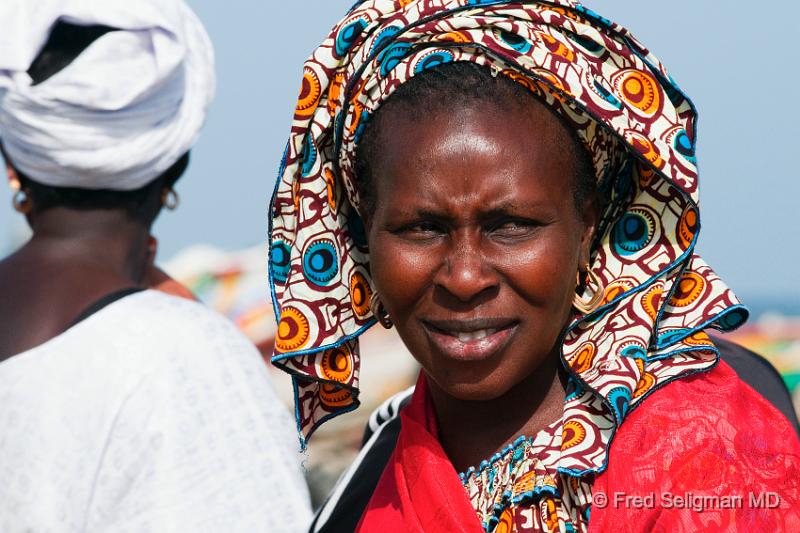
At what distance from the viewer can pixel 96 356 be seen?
2.97 meters

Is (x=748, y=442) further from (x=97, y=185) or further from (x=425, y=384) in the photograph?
(x=97, y=185)

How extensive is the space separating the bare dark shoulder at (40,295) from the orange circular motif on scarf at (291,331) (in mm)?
951

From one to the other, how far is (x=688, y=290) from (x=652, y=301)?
3.7 inches

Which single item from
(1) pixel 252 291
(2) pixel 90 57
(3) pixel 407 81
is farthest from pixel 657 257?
(1) pixel 252 291

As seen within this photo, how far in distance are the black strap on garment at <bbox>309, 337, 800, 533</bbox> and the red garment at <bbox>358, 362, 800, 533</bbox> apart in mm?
425

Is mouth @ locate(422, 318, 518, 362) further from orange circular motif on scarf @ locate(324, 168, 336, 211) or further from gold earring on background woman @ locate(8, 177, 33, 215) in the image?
gold earring on background woman @ locate(8, 177, 33, 215)

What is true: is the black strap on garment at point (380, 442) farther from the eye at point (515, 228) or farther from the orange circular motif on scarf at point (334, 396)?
the eye at point (515, 228)

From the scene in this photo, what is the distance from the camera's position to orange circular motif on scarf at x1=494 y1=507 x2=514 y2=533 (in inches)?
80.0

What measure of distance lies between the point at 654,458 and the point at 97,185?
80.7 inches

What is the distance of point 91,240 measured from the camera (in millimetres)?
3223

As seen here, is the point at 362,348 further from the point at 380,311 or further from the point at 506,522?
the point at 506,522

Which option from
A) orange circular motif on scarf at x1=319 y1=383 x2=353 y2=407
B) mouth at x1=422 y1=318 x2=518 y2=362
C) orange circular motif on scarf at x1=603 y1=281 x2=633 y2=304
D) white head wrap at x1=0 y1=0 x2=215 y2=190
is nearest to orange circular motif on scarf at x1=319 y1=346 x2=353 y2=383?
orange circular motif on scarf at x1=319 y1=383 x2=353 y2=407

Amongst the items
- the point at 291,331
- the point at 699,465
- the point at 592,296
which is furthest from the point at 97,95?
the point at 699,465

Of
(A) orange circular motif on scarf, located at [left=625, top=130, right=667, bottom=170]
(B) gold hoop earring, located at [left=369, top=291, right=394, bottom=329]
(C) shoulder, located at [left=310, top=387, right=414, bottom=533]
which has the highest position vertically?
(A) orange circular motif on scarf, located at [left=625, top=130, right=667, bottom=170]
